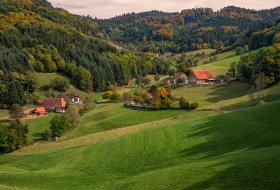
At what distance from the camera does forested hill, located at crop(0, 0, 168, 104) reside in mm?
124312

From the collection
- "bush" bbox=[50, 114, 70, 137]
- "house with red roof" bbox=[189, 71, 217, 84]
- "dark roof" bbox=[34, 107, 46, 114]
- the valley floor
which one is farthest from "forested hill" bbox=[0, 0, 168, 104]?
the valley floor

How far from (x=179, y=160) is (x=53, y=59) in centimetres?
12331

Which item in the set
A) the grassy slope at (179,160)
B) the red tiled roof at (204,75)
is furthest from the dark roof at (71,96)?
the grassy slope at (179,160)

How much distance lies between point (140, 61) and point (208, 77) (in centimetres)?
6477

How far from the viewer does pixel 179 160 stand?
125ft

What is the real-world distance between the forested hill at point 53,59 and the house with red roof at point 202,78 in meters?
41.1

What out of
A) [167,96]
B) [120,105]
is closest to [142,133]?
[167,96]

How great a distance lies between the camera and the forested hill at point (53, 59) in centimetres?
12431

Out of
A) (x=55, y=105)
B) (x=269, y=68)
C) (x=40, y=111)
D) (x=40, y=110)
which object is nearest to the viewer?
(x=269, y=68)

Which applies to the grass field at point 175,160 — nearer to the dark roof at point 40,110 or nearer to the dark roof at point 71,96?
the dark roof at point 40,110

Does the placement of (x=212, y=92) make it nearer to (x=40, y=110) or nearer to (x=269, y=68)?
(x=269, y=68)

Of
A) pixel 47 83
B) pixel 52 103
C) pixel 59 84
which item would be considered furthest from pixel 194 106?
pixel 47 83

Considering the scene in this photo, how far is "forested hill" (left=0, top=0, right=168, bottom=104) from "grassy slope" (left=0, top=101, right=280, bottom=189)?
2738 inches

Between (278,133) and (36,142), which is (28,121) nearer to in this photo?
(36,142)
